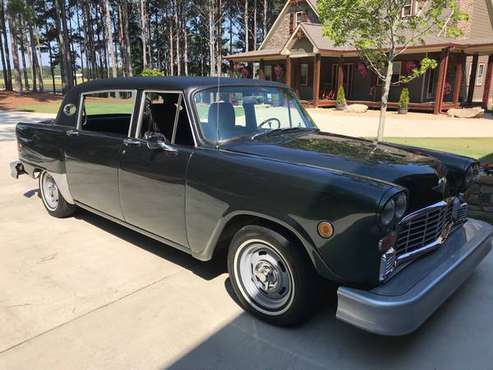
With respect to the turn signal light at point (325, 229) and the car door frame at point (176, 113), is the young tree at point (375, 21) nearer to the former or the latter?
the car door frame at point (176, 113)

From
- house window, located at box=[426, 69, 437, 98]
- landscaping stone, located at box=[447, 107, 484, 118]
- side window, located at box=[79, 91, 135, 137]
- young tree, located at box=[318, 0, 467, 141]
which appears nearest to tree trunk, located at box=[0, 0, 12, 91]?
house window, located at box=[426, 69, 437, 98]

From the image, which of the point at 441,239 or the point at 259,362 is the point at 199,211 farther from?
the point at 441,239

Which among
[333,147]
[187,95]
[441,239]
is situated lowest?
[441,239]

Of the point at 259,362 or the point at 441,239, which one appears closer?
the point at 259,362

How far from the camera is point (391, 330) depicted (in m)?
2.51

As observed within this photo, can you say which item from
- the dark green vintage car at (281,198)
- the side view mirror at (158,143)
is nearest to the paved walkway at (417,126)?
the dark green vintage car at (281,198)

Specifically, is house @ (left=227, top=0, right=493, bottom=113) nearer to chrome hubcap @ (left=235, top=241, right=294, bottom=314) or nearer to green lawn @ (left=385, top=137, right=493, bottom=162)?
green lawn @ (left=385, top=137, right=493, bottom=162)

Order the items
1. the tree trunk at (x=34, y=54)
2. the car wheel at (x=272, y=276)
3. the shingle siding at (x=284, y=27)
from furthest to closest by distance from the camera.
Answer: the tree trunk at (x=34, y=54) → the shingle siding at (x=284, y=27) → the car wheel at (x=272, y=276)

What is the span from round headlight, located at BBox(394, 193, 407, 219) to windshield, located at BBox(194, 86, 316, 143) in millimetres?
1534

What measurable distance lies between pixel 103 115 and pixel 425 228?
4.07 metres

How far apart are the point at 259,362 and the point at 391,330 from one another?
0.86 m

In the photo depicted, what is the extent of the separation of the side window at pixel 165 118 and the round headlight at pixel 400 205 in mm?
1785

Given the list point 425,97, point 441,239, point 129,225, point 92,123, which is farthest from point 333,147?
point 425,97

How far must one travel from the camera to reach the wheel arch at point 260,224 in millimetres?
2732
